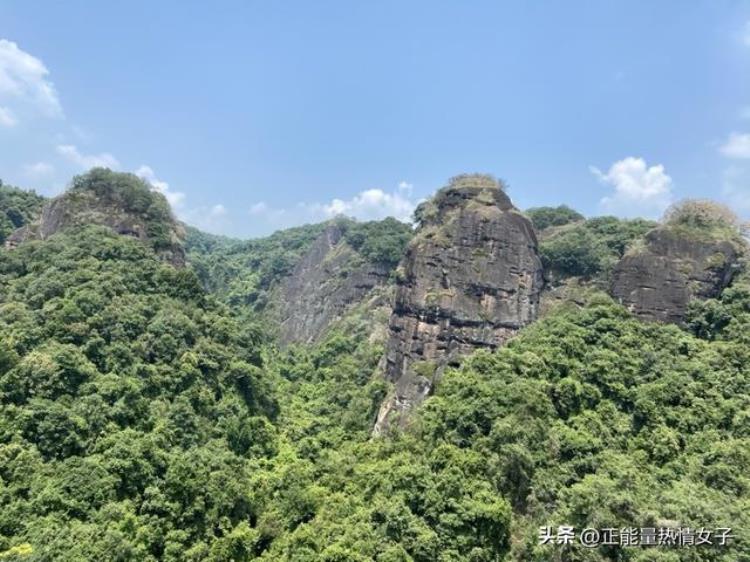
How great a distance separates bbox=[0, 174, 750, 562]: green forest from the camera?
17150 millimetres

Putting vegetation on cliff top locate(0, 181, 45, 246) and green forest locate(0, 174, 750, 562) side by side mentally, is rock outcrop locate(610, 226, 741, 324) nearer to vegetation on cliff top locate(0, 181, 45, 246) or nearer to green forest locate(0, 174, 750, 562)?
green forest locate(0, 174, 750, 562)

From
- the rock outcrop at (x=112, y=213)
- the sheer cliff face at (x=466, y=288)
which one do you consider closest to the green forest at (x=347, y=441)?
the sheer cliff face at (x=466, y=288)

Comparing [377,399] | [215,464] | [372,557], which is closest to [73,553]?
[215,464]

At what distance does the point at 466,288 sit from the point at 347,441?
1168cm

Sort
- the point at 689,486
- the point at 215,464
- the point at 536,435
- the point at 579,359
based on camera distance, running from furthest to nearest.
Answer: the point at 579,359
the point at 215,464
the point at 536,435
the point at 689,486

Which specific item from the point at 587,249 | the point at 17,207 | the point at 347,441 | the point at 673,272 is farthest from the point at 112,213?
the point at 673,272

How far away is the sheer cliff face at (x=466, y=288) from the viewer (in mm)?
30234

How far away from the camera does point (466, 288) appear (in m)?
30.9

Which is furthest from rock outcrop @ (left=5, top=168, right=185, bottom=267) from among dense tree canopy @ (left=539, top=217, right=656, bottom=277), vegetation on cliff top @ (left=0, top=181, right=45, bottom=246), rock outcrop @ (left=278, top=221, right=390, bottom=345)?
dense tree canopy @ (left=539, top=217, right=656, bottom=277)

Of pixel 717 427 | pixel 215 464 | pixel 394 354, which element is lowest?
pixel 215 464

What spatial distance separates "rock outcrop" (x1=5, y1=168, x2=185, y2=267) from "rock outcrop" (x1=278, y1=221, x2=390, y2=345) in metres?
19.8

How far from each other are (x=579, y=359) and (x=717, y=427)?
6.13 metres

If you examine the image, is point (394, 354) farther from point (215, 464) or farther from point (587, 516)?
point (587, 516)

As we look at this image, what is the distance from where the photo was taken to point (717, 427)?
19875 mm
